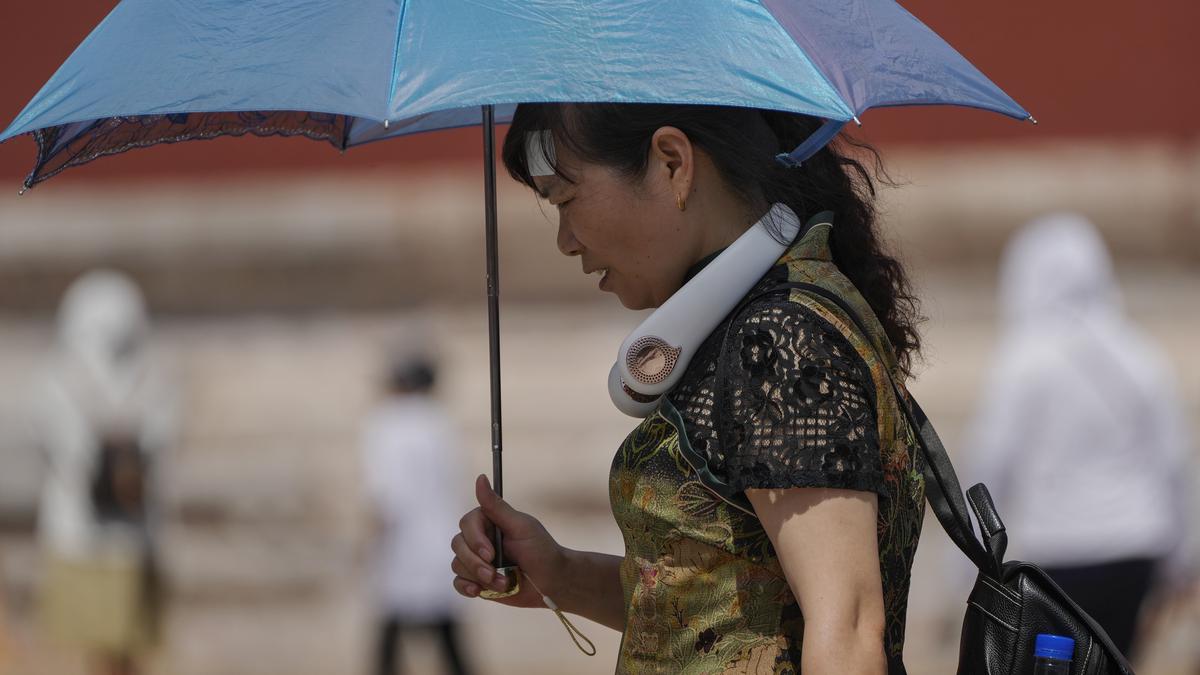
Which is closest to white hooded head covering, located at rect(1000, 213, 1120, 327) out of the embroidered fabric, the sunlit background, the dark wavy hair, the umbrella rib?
the sunlit background

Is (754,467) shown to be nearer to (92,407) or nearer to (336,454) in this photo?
(92,407)

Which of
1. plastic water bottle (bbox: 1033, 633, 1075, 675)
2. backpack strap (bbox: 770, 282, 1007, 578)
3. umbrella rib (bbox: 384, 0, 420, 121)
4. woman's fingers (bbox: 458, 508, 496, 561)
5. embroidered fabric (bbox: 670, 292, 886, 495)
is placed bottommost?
woman's fingers (bbox: 458, 508, 496, 561)

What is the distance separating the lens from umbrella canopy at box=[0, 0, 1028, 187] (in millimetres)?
1705

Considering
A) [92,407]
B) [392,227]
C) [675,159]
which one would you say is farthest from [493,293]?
[392,227]

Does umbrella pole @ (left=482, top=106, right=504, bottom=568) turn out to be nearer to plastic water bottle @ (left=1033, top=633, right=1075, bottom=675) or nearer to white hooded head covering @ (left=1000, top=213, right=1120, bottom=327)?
plastic water bottle @ (left=1033, top=633, right=1075, bottom=675)

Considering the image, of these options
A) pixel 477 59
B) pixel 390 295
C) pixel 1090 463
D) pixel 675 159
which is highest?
pixel 477 59

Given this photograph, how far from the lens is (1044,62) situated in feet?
19.4

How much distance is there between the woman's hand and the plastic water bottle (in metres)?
0.64

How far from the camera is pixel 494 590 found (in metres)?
2.14

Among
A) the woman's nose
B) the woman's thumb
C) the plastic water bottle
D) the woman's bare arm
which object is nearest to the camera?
the woman's bare arm

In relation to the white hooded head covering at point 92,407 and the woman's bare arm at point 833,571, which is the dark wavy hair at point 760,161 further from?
the white hooded head covering at point 92,407

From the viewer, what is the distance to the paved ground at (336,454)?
6.15 meters

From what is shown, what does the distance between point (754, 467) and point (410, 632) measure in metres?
4.18

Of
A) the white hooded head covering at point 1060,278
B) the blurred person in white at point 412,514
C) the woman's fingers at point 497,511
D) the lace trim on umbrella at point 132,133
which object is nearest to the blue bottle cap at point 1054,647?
the woman's fingers at point 497,511
